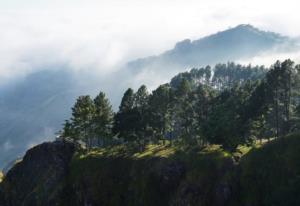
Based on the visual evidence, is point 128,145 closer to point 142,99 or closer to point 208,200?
point 142,99

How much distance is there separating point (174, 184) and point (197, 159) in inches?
299

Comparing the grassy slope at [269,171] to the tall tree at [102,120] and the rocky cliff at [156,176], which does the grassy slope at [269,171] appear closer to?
the rocky cliff at [156,176]

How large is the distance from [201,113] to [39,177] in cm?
4836

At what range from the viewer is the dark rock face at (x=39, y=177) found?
106062mm

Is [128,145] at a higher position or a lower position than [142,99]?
lower

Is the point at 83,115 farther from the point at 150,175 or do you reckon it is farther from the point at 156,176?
the point at 156,176

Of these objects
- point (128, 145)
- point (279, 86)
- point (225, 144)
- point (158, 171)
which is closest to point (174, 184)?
point (158, 171)

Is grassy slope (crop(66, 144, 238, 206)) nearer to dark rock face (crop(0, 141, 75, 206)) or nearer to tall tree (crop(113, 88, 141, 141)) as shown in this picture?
dark rock face (crop(0, 141, 75, 206))

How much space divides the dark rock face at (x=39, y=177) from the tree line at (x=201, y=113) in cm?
796

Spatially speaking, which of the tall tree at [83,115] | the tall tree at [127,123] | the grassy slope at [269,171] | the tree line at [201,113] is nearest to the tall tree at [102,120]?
the tree line at [201,113]

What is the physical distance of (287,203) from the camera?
65.8m

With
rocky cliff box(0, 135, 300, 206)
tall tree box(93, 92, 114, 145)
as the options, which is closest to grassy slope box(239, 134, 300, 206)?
rocky cliff box(0, 135, 300, 206)

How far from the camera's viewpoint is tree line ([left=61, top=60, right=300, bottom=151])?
100 meters

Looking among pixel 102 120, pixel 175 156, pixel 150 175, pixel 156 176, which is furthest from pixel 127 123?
pixel 156 176
